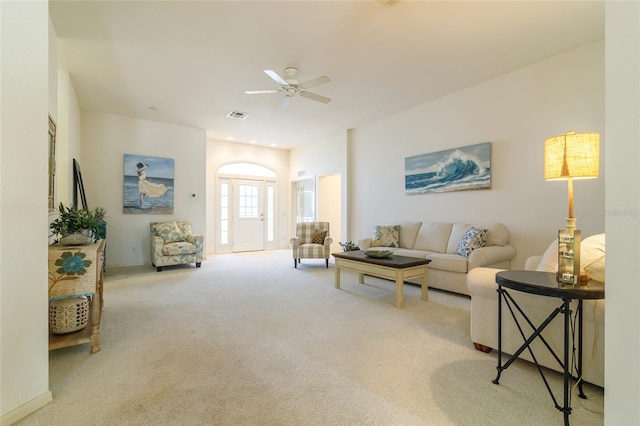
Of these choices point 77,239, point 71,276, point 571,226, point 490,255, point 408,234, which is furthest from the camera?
point 408,234

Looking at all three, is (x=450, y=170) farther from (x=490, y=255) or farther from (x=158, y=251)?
(x=158, y=251)

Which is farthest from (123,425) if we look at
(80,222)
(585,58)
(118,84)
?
(585,58)

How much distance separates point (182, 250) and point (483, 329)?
16.2ft

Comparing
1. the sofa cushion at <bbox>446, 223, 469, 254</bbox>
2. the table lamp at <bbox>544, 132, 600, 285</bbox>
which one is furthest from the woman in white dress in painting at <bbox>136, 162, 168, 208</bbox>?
the table lamp at <bbox>544, 132, 600, 285</bbox>

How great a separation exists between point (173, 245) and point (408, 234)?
4235 mm

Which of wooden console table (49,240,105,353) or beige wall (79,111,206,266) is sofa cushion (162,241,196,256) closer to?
beige wall (79,111,206,266)

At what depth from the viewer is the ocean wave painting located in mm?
4195

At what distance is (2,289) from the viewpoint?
1.39 meters

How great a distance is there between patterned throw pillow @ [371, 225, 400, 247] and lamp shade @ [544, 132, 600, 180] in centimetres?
305

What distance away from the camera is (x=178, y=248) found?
17.4 feet

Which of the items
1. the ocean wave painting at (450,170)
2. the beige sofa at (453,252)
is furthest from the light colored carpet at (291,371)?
the ocean wave painting at (450,170)

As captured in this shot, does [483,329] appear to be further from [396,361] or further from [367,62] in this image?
[367,62]

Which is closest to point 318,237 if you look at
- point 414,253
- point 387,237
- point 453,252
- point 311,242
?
point 311,242

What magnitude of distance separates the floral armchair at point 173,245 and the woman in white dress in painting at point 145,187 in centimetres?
61
